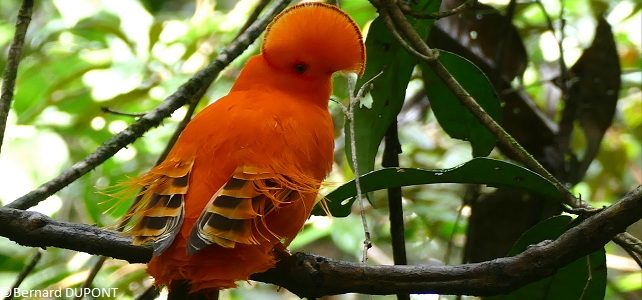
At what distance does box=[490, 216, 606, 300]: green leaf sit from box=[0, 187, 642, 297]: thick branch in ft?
1.37

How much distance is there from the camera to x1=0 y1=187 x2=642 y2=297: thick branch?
1.32 meters

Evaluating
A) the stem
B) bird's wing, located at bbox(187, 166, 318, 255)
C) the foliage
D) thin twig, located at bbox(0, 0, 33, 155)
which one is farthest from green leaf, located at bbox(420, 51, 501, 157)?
Answer: thin twig, located at bbox(0, 0, 33, 155)

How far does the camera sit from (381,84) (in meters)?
2.18

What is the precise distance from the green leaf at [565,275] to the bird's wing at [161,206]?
30.3 inches

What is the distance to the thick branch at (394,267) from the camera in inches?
52.1

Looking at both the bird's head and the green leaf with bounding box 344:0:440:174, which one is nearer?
the bird's head

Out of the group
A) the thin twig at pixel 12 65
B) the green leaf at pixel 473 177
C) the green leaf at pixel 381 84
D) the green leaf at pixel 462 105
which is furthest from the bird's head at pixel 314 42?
the thin twig at pixel 12 65

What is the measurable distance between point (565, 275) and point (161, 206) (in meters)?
0.94

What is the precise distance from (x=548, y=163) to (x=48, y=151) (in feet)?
6.62

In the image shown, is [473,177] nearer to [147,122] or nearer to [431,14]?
[431,14]

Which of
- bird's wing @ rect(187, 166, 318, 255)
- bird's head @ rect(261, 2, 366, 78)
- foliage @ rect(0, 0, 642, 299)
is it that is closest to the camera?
bird's wing @ rect(187, 166, 318, 255)

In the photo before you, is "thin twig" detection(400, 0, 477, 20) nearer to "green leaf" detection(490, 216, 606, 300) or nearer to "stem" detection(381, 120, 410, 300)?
"stem" detection(381, 120, 410, 300)

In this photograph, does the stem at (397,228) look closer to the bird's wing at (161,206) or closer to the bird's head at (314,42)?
the bird's head at (314,42)

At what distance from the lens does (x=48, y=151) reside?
334 cm
